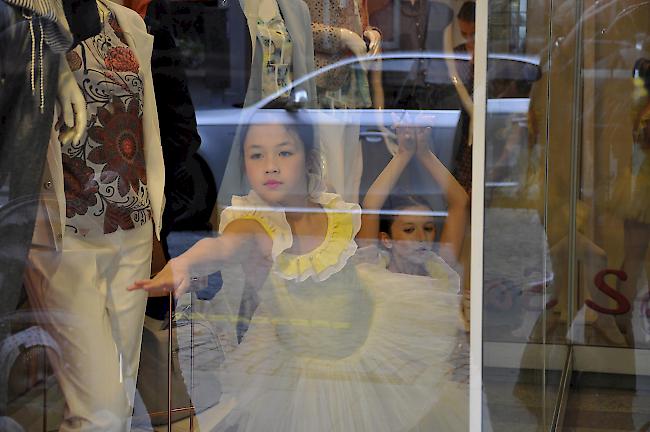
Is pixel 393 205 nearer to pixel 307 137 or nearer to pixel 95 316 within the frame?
pixel 307 137

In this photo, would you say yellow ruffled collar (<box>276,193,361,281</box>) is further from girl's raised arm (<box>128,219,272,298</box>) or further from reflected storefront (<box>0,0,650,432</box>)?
girl's raised arm (<box>128,219,272,298</box>)

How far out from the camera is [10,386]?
142cm

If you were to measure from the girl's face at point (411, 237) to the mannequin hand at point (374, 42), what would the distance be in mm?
285

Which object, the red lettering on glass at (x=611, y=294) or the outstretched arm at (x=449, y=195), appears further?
the red lettering on glass at (x=611, y=294)

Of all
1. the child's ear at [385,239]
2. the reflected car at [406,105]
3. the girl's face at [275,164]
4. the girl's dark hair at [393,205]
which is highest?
the reflected car at [406,105]

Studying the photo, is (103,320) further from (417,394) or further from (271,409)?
(417,394)

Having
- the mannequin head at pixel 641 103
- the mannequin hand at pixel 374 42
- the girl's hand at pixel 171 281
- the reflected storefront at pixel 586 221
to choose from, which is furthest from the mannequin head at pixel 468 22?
the mannequin head at pixel 641 103

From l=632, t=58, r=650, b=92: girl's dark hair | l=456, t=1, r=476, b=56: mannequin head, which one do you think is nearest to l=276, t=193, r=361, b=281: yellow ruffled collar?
l=456, t=1, r=476, b=56: mannequin head

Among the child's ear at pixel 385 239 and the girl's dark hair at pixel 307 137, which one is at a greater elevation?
the girl's dark hair at pixel 307 137

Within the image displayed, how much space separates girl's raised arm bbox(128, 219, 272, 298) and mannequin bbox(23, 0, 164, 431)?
0.10 ft

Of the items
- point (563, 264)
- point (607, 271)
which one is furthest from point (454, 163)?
point (607, 271)

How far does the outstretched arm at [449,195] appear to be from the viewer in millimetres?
1642

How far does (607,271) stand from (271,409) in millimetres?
1045

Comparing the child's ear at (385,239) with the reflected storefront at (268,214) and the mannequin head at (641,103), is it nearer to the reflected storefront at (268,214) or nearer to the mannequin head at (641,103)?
the reflected storefront at (268,214)
